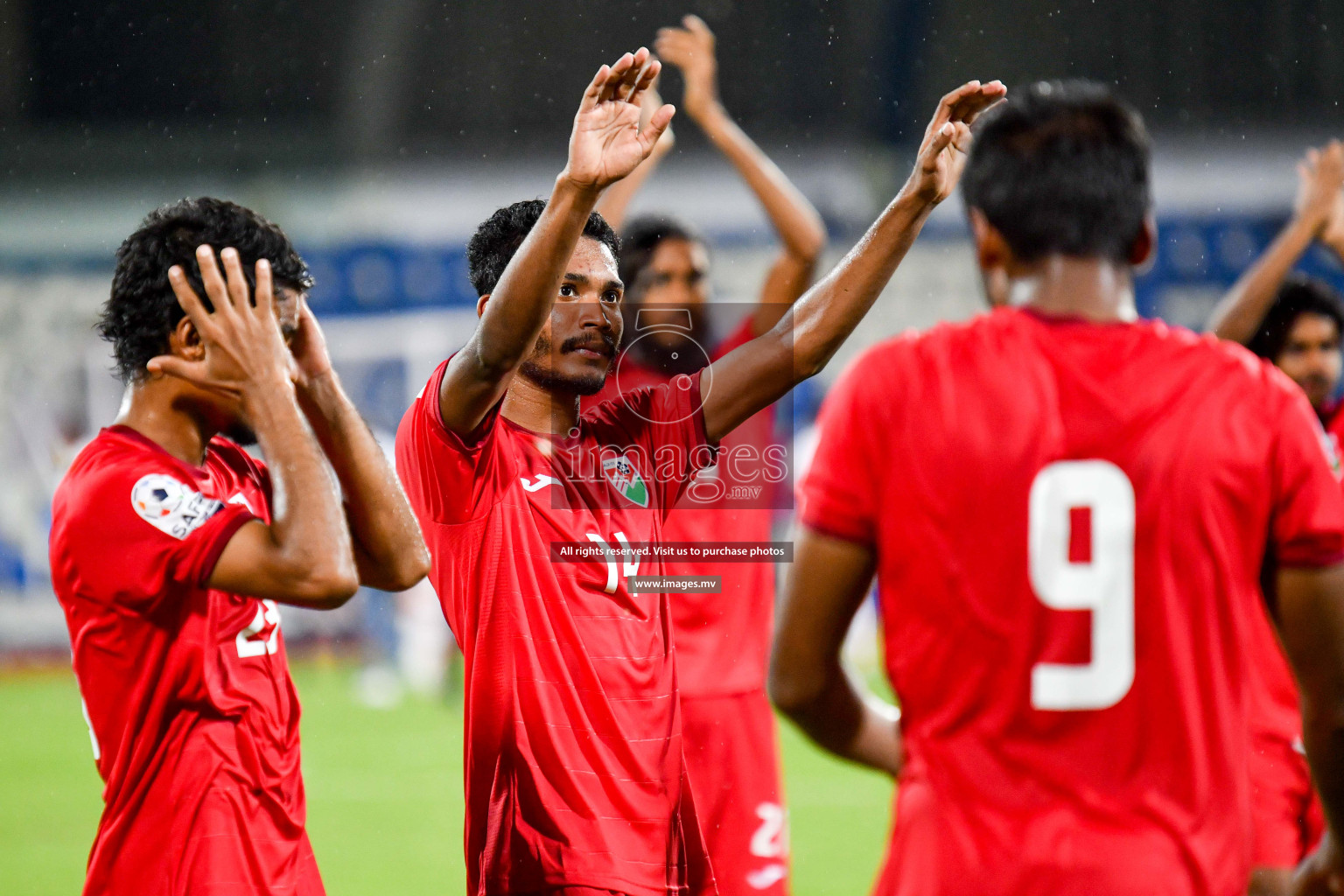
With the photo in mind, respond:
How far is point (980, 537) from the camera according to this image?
66.2 inches

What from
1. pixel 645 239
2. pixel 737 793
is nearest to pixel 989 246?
pixel 737 793

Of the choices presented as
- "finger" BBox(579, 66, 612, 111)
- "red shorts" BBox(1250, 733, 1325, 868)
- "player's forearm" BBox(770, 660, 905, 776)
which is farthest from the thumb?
"red shorts" BBox(1250, 733, 1325, 868)

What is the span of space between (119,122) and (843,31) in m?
9.16

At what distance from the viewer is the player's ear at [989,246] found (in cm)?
176

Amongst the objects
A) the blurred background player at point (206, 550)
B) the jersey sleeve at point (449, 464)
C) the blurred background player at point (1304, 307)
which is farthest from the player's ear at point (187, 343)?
the blurred background player at point (1304, 307)

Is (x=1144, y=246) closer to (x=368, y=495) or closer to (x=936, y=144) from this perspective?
(x=936, y=144)

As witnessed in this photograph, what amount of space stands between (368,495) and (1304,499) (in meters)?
1.71

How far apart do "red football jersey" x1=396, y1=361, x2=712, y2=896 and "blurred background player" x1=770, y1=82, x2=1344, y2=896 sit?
0.98 m

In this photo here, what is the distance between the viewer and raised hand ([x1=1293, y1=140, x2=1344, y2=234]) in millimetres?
4328

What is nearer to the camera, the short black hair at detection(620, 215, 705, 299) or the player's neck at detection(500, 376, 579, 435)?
the player's neck at detection(500, 376, 579, 435)

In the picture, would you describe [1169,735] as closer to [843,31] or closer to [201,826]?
[201,826]

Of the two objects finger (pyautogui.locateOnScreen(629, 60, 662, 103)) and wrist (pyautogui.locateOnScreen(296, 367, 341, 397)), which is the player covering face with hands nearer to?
finger (pyautogui.locateOnScreen(629, 60, 662, 103))

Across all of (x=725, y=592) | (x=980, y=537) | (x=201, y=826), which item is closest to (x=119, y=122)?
(x=725, y=592)

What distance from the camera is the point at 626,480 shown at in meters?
2.93
